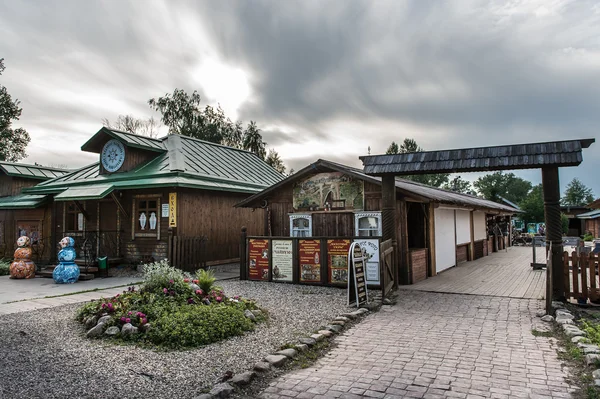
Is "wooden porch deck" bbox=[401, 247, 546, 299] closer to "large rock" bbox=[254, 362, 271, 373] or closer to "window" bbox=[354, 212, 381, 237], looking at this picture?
"window" bbox=[354, 212, 381, 237]

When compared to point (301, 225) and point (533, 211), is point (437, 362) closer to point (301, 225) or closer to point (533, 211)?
point (301, 225)

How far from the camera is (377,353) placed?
5.58 metres

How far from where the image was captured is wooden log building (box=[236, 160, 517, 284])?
12.1 m

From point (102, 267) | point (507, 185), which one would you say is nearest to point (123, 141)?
point (102, 267)

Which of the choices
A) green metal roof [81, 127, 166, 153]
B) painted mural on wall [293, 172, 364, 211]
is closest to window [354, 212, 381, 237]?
painted mural on wall [293, 172, 364, 211]

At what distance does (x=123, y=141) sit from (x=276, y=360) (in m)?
13.9

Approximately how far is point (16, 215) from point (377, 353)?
66.4 ft

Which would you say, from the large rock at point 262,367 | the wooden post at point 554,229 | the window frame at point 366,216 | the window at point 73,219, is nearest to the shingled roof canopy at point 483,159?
the wooden post at point 554,229

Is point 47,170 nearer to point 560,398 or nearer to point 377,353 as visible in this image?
point 377,353

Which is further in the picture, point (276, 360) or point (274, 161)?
point (274, 161)

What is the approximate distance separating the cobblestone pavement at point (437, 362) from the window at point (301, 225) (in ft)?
19.4

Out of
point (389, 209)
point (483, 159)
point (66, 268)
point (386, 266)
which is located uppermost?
point (483, 159)

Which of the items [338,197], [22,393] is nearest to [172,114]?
[338,197]

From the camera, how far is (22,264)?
1393 centimetres
